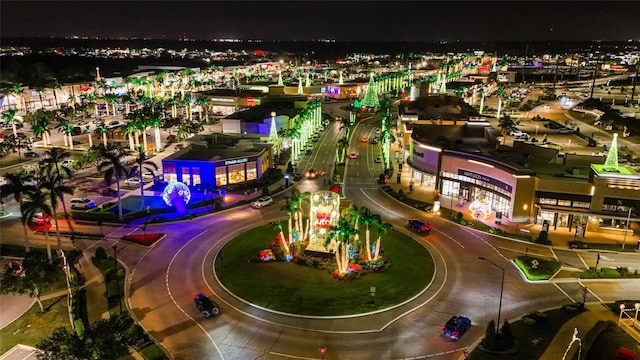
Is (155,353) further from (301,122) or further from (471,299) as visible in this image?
(301,122)

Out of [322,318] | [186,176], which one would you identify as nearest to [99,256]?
[322,318]

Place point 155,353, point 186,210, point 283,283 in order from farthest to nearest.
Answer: point 186,210
point 283,283
point 155,353

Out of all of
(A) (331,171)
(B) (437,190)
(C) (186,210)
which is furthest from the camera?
(A) (331,171)

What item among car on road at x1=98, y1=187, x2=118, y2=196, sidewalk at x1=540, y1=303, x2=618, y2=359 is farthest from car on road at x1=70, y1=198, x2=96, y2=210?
sidewalk at x1=540, y1=303, x2=618, y2=359

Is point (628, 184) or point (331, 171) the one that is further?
point (331, 171)

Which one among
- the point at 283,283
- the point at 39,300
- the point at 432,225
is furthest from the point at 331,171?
the point at 39,300

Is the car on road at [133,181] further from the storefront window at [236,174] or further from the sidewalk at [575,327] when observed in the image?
the sidewalk at [575,327]

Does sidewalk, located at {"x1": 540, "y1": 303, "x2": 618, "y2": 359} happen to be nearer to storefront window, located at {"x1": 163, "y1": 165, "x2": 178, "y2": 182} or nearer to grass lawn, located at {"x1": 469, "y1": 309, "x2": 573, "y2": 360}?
grass lawn, located at {"x1": 469, "y1": 309, "x2": 573, "y2": 360}
